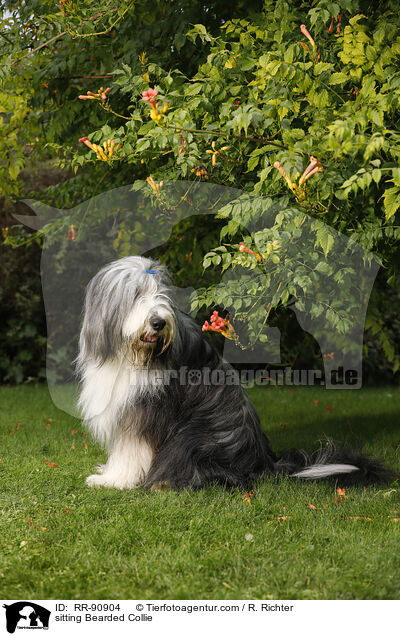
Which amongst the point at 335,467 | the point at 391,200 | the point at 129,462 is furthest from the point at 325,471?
the point at 391,200

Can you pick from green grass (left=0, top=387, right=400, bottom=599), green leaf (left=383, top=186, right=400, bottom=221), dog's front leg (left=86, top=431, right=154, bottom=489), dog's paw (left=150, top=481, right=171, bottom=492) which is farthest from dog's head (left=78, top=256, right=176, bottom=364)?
green leaf (left=383, top=186, right=400, bottom=221)

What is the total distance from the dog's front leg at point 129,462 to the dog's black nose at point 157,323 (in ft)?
2.57

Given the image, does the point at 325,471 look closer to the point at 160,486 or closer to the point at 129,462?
the point at 160,486

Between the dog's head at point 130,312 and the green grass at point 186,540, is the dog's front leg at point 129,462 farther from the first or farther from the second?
the dog's head at point 130,312

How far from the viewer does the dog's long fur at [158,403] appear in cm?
407

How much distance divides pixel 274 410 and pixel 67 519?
463 centimetres

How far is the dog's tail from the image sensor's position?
4.33 metres

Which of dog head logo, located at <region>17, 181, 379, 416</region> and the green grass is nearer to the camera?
the green grass

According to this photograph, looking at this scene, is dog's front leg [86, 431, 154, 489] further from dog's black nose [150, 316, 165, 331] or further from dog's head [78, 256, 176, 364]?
dog's black nose [150, 316, 165, 331]
